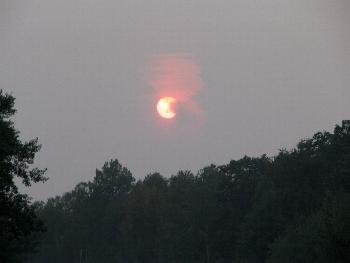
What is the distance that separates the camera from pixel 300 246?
60.7 m

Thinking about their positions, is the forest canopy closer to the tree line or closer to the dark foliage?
the tree line

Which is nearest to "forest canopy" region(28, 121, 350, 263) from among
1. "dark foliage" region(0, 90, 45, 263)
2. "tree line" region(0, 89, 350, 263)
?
"tree line" region(0, 89, 350, 263)

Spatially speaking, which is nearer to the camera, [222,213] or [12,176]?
[12,176]

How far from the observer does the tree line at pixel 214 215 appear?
5527 centimetres

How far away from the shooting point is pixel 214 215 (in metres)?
110

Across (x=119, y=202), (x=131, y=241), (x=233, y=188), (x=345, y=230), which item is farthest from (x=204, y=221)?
Answer: (x=345, y=230)

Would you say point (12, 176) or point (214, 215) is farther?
point (214, 215)

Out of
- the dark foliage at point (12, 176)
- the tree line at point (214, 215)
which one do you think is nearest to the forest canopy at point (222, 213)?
the tree line at point (214, 215)

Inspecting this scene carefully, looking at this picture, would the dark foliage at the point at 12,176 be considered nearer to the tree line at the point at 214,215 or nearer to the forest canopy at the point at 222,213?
the tree line at the point at 214,215

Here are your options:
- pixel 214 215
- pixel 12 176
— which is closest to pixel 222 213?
pixel 214 215

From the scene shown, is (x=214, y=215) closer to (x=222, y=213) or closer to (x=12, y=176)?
(x=222, y=213)

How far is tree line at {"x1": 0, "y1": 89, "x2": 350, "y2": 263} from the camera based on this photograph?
181 feet

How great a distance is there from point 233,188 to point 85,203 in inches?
2482

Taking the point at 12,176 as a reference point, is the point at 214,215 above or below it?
above
